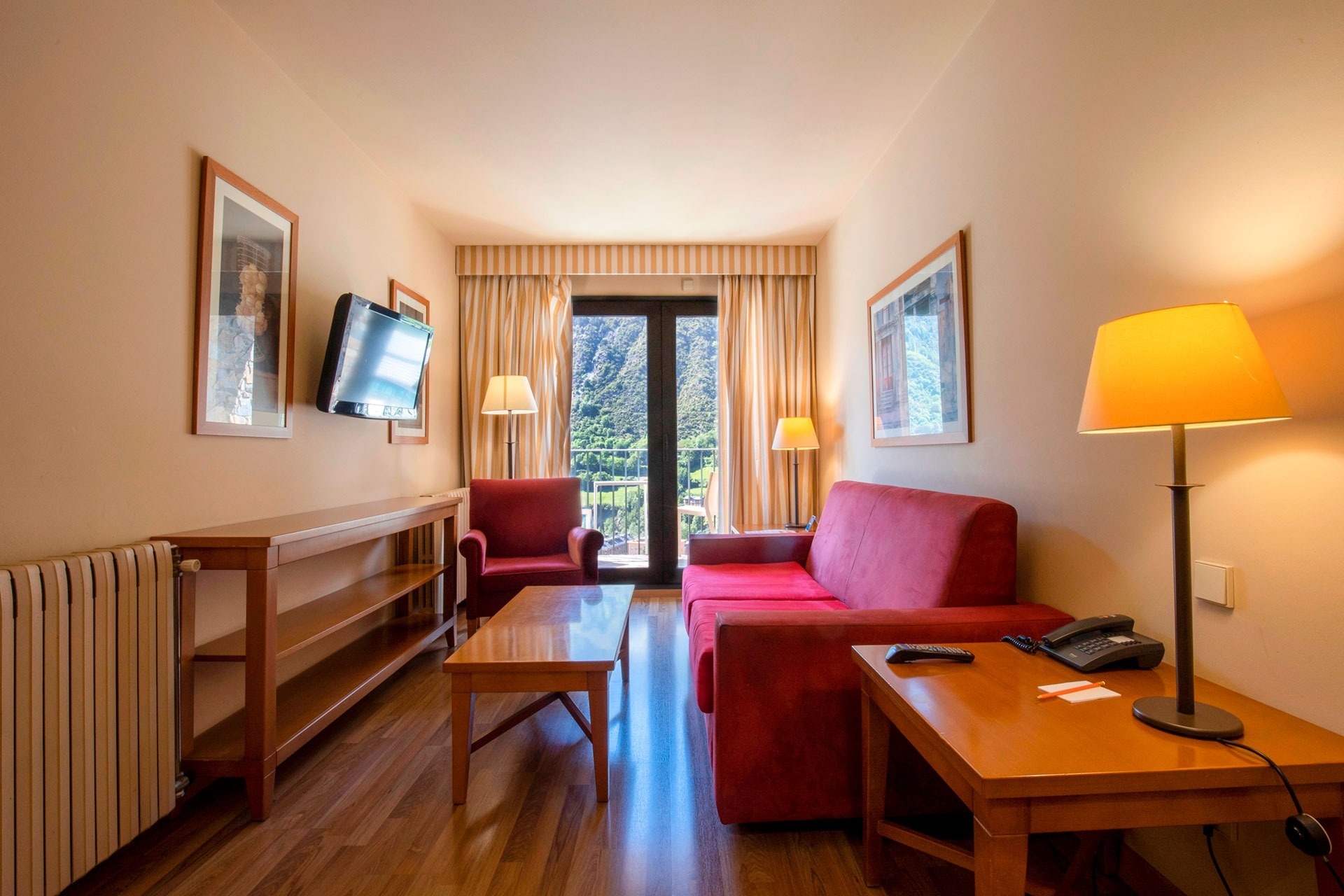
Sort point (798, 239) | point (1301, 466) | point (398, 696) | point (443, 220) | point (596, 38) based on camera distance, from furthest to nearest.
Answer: point (798, 239)
point (443, 220)
point (398, 696)
point (596, 38)
point (1301, 466)

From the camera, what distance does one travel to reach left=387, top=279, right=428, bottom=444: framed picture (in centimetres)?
340

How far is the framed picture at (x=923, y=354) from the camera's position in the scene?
2254 mm

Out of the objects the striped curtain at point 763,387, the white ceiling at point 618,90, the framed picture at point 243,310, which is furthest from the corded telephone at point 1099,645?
the striped curtain at point 763,387

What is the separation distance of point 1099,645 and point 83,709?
2.44 meters

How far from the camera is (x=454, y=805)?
1795 mm

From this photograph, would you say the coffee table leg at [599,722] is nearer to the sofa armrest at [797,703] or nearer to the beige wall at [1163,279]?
the sofa armrest at [797,703]

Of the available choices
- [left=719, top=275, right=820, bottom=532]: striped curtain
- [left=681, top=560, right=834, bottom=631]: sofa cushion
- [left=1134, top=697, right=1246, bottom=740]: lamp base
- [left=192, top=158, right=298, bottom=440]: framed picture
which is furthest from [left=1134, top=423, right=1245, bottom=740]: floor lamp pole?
[left=719, top=275, right=820, bottom=532]: striped curtain

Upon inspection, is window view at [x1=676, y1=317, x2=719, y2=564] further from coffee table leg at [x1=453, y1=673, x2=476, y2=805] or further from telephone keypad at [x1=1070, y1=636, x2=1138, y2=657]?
telephone keypad at [x1=1070, y1=636, x2=1138, y2=657]

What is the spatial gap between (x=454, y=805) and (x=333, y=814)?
0.37m

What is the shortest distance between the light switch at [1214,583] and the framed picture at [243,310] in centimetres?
293

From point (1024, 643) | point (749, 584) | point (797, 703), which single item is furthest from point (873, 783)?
point (749, 584)

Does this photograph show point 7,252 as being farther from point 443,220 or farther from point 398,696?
point 443,220

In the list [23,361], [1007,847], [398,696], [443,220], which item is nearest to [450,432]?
[443,220]

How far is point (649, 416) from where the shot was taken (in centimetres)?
457
